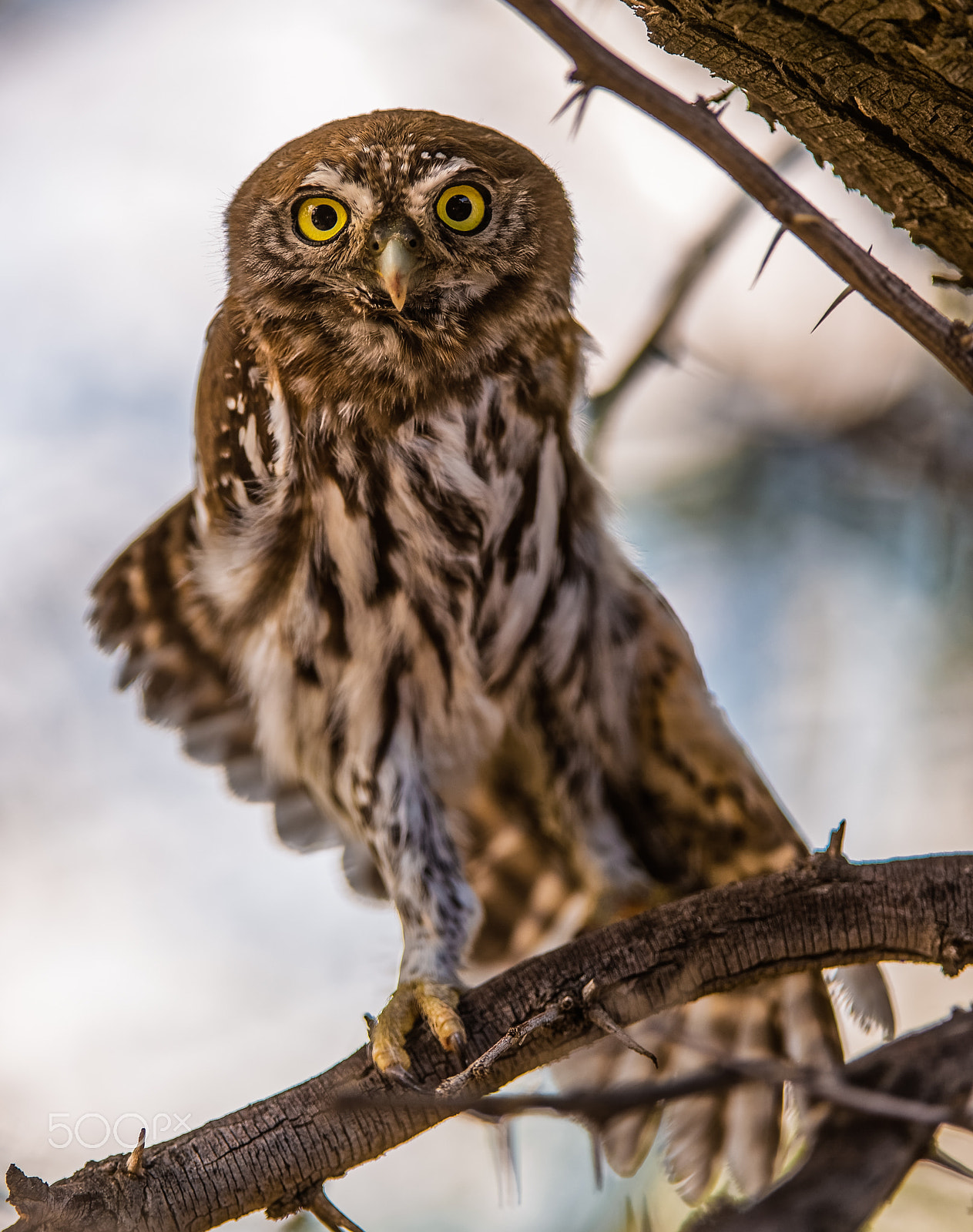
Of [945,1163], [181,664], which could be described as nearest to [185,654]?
[181,664]

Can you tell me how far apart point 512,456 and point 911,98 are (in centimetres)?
113

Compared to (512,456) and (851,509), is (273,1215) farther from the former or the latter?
(851,509)

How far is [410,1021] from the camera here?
7.55 ft

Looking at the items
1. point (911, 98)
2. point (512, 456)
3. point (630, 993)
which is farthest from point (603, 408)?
point (630, 993)

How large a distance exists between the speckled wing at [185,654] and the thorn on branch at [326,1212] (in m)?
1.28

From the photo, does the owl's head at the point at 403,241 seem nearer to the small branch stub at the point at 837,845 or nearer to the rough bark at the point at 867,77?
the rough bark at the point at 867,77

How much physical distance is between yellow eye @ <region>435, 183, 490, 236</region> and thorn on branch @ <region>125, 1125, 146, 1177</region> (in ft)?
6.19

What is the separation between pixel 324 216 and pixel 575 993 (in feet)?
5.62

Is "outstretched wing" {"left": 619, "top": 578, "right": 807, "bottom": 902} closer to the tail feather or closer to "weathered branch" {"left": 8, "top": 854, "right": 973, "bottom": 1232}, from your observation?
the tail feather

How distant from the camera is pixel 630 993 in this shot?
2.03 metres

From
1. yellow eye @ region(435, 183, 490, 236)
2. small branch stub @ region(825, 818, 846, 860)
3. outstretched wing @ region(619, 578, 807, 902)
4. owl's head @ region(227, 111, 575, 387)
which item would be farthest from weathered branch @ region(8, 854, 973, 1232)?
yellow eye @ region(435, 183, 490, 236)

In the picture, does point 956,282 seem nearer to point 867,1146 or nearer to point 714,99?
point 714,99

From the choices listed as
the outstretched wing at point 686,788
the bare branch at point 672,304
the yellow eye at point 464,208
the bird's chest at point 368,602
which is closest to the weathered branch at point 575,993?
the outstretched wing at point 686,788

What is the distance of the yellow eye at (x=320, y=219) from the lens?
252cm
